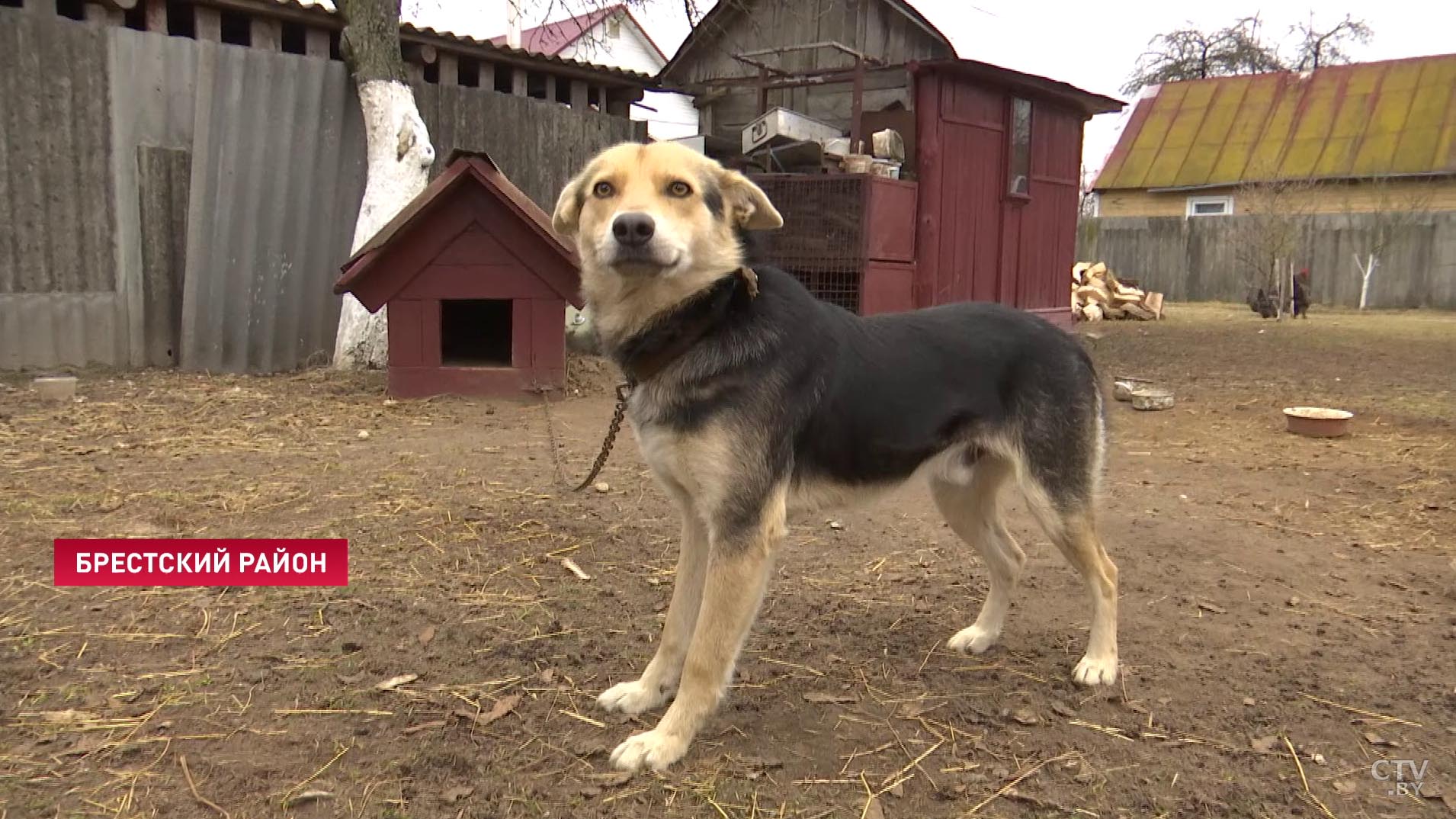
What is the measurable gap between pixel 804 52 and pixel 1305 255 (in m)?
17.5

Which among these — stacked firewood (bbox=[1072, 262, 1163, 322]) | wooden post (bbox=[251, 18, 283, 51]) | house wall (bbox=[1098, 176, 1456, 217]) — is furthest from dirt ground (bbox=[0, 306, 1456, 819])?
house wall (bbox=[1098, 176, 1456, 217])

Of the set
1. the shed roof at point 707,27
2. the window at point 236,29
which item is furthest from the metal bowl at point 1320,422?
the window at point 236,29

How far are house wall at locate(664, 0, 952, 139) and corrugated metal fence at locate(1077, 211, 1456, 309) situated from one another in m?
13.7

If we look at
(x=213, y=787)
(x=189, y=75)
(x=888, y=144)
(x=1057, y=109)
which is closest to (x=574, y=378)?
(x=189, y=75)

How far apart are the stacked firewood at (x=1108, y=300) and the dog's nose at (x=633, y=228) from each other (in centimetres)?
1822

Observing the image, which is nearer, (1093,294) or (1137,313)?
(1137,313)

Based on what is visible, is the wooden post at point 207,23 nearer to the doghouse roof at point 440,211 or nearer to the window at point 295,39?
the window at point 295,39

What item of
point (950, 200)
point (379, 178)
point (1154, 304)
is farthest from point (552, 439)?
point (1154, 304)

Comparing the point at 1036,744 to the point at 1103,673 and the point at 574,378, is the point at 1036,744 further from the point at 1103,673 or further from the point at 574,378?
the point at 574,378

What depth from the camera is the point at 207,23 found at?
8.74m

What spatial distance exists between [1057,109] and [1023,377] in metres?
12.5

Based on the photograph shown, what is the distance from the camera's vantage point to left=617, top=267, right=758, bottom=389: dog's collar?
2.94m

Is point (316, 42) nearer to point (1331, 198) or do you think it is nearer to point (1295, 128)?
point (1331, 198)

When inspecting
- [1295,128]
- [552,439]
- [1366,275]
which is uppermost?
[1295,128]
